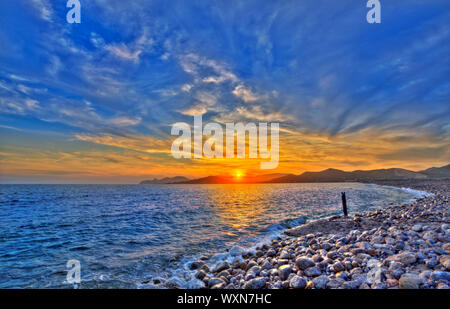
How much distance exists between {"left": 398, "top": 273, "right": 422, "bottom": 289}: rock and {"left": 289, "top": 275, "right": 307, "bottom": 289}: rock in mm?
2038

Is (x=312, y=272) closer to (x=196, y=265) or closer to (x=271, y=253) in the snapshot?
(x=271, y=253)

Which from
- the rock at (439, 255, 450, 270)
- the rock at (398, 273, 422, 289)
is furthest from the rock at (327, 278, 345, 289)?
the rock at (439, 255, 450, 270)

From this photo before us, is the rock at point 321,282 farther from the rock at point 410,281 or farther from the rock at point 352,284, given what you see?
the rock at point 410,281

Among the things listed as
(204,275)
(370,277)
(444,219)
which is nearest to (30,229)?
(204,275)

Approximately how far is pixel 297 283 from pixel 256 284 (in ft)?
3.63

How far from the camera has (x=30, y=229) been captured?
1562 centimetres

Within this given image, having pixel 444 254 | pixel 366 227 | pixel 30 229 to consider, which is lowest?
pixel 30 229

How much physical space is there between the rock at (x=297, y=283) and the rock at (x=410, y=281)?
2038mm

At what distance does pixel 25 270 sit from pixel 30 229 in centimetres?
1028

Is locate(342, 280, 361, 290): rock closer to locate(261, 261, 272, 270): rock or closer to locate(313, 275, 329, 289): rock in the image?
locate(313, 275, 329, 289): rock

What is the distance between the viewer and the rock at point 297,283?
5.15 metres

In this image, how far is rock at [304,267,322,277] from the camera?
576 cm

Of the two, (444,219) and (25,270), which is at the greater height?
(444,219)
